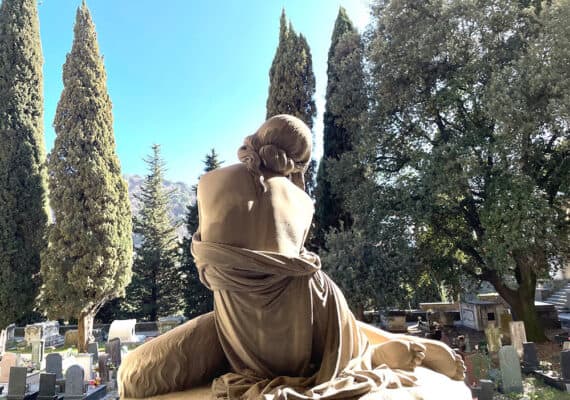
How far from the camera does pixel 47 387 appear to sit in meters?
7.41

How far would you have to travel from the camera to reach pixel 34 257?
15.9m

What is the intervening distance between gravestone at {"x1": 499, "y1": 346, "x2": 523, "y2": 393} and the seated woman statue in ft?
19.1

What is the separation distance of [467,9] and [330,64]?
7091 mm

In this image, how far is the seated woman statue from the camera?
2424 millimetres

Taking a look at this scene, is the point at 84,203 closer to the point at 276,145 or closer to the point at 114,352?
the point at 114,352

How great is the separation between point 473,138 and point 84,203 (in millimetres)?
13809

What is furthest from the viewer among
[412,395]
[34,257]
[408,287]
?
[34,257]

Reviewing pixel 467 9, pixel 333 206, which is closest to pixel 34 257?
pixel 333 206

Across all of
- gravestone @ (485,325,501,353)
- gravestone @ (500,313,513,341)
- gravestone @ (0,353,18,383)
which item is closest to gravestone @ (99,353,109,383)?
gravestone @ (0,353,18,383)

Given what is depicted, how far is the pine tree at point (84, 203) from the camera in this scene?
1422 centimetres

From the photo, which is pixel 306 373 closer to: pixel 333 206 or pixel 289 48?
pixel 333 206

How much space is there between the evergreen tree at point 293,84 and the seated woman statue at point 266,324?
1443 cm

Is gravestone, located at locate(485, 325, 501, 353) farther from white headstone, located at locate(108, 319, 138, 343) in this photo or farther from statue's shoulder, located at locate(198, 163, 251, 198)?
white headstone, located at locate(108, 319, 138, 343)

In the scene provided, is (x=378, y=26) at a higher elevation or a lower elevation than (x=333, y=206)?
higher
